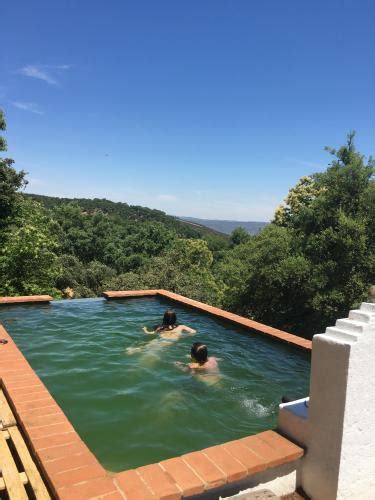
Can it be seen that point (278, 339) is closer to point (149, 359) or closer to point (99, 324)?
point (149, 359)

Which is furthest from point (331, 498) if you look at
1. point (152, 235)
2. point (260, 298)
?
point (152, 235)

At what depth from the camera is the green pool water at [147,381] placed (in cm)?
391

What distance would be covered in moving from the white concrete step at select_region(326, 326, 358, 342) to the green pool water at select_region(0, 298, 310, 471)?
203 centimetres

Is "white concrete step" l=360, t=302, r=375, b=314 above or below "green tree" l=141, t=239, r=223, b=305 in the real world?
above

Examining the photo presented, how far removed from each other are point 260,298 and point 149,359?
10.2 meters

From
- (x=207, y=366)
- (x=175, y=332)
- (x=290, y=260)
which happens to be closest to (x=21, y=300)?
(x=175, y=332)

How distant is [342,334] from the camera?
2.49 meters

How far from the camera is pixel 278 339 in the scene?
6898 mm

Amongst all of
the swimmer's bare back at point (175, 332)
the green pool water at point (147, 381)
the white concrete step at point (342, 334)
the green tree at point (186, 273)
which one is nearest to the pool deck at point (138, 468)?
the green pool water at point (147, 381)

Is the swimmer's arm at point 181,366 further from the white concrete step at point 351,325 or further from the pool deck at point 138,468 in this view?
the white concrete step at point 351,325

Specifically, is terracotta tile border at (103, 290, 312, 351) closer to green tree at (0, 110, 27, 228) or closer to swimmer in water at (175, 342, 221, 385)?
swimmer in water at (175, 342, 221, 385)

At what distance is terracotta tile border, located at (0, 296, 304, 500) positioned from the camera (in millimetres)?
2273

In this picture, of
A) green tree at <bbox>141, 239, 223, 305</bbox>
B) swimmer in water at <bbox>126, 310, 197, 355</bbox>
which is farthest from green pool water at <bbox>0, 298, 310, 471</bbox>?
green tree at <bbox>141, 239, 223, 305</bbox>

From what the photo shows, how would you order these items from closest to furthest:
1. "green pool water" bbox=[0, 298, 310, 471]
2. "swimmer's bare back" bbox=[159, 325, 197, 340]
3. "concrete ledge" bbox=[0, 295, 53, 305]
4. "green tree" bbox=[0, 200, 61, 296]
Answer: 1. "green pool water" bbox=[0, 298, 310, 471]
2. "swimmer's bare back" bbox=[159, 325, 197, 340]
3. "concrete ledge" bbox=[0, 295, 53, 305]
4. "green tree" bbox=[0, 200, 61, 296]
